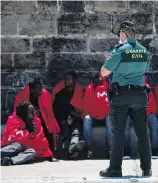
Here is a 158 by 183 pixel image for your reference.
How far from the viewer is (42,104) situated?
26.6ft

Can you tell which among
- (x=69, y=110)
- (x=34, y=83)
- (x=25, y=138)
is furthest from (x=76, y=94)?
(x=25, y=138)

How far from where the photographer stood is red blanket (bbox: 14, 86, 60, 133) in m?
7.98

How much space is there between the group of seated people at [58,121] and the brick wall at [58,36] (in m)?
0.33

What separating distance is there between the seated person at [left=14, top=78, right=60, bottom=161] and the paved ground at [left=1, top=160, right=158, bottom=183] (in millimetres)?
735

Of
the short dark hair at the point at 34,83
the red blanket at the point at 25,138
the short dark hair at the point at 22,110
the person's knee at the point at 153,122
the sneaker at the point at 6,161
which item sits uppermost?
the short dark hair at the point at 34,83

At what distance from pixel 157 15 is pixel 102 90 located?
1743 millimetres

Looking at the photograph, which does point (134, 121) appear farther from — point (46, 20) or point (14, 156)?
point (46, 20)

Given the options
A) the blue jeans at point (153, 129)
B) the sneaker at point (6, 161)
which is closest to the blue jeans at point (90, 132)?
the blue jeans at point (153, 129)

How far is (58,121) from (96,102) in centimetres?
70

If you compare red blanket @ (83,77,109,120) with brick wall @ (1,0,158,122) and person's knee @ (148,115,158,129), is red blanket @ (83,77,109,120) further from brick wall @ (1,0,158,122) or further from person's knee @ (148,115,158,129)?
person's knee @ (148,115,158,129)

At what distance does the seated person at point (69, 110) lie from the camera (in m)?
7.70

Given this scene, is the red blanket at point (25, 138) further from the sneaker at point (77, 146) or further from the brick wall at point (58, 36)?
the brick wall at point (58, 36)

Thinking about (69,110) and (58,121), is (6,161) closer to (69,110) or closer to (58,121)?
(58,121)

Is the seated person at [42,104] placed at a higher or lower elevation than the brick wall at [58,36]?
lower
